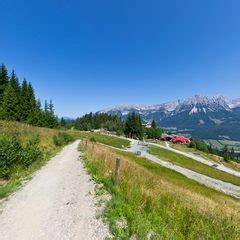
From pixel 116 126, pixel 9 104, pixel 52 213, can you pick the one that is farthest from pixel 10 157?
pixel 116 126

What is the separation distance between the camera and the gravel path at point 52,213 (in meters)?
8.53

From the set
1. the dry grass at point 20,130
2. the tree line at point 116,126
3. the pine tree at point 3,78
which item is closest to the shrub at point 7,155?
the dry grass at point 20,130

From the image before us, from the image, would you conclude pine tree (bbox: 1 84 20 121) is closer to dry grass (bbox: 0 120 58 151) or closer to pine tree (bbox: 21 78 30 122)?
pine tree (bbox: 21 78 30 122)

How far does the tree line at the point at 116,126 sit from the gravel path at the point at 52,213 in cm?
13118

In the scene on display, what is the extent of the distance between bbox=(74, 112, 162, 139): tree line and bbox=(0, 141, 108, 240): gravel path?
131181 millimetres

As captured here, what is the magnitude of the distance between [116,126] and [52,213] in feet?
557

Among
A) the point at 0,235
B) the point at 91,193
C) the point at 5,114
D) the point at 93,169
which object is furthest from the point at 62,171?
the point at 5,114

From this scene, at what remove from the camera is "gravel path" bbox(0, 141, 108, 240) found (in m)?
8.53

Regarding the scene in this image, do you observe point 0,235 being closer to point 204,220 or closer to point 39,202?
point 39,202

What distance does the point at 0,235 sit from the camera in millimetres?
8516

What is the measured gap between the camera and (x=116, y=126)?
18025cm

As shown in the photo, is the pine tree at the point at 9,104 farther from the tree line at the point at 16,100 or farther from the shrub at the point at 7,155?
the shrub at the point at 7,155

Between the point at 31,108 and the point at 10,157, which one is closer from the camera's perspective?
the point at 10,157

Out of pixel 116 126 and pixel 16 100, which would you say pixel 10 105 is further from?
pixel 116 126
